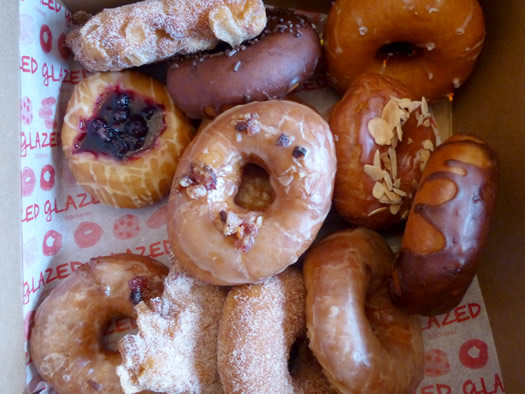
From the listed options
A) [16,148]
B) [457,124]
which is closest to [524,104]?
[457,124]

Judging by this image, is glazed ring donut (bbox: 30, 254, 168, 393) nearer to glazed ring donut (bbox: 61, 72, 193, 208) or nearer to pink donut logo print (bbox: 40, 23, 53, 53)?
glazed ring donut (bbox: 61, 72, 193, 208)

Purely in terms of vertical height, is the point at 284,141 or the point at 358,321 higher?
the point at 284,141

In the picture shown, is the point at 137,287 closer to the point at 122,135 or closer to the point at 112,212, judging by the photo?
the point at 112,212

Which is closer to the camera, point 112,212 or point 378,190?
point 378,190

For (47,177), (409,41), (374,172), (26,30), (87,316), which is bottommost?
(87,316)

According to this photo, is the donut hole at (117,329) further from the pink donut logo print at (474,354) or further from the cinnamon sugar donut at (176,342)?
the pink donut logo print at (474,354)

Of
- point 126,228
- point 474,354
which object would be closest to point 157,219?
point 126,228

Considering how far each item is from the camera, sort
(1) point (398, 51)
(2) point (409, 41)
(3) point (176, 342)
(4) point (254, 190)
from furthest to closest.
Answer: (1) point (398, 51) < (2) point (409, 41) < (4) point (254, 190) < (3) point (176, 342)
